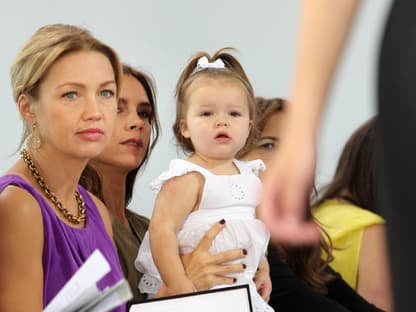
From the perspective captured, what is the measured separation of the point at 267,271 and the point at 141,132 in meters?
0.41

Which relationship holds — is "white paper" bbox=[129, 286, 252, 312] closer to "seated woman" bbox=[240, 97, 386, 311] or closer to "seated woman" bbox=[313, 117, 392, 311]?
"seated woman" bbox=[240, 97, 386, 311]

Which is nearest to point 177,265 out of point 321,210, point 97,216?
point 97,216

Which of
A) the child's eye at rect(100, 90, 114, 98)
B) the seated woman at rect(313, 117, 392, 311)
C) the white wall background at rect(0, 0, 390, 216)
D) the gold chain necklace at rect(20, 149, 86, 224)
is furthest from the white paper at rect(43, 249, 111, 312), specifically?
the white wall background at rect(0, 0, 390, 216)

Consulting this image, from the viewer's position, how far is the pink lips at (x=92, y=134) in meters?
1.39

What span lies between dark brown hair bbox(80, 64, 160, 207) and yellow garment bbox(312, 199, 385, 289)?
16.4 inches

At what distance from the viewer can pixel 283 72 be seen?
106 inches

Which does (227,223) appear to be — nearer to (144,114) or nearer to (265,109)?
(144,114)

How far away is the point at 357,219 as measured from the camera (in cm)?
193

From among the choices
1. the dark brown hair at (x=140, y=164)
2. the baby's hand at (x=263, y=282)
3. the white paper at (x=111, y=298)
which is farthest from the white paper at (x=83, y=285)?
the dark brown hair at (x=140, y=164)

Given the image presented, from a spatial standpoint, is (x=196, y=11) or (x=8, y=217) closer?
(x=8, y=217)

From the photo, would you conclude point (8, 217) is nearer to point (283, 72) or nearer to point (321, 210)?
point (321, 210)

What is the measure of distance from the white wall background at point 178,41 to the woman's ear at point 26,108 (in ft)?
2.61

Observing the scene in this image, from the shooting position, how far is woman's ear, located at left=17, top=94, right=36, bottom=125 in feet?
4.59

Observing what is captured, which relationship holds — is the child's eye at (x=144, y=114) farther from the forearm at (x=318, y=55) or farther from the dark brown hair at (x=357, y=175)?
the forearm at (x=318, y=55)
